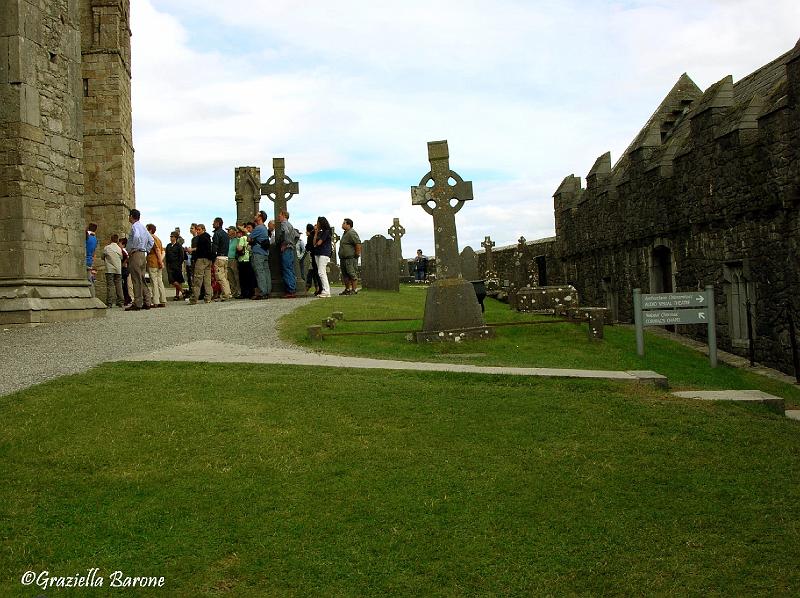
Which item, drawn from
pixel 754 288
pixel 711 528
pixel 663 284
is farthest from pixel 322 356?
pixel 663 284

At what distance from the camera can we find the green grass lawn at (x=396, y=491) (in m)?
4.41

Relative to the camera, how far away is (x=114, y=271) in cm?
1892

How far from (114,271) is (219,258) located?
2676 millimetres

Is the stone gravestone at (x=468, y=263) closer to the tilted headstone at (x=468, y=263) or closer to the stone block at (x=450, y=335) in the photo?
the tilted headstone at (x=468, y=263)

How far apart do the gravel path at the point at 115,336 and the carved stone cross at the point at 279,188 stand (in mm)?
7619

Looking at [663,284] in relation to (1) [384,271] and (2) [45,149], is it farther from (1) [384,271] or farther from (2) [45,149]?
(2) [45,149]

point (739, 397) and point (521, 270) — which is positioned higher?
point (521, 270)

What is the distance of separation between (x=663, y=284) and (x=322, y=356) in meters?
14.1

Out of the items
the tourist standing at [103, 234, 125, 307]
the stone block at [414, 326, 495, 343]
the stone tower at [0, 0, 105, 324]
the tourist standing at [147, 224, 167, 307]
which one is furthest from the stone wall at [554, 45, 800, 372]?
the tourist standing at [103, 234, 125, 307]

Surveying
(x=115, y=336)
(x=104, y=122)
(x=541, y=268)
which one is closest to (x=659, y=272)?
(x=115, y=336)

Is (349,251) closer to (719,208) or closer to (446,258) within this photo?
(446,258)

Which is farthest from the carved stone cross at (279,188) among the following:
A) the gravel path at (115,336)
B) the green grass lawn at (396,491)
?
the green grass lawn at (396,491)

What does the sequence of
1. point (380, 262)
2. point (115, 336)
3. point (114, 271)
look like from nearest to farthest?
point (115, 336), point (114, 271), point (380, 262)

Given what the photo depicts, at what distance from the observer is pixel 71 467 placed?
562 centimetres
